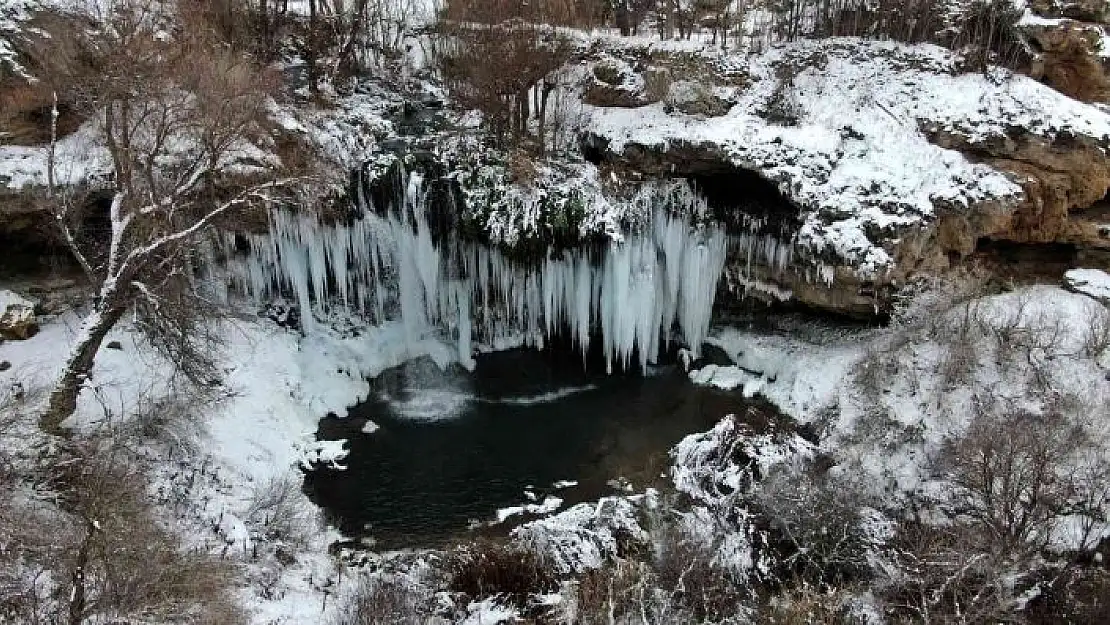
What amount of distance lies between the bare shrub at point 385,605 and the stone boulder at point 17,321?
7410 mm

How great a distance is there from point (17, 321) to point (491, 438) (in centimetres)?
795

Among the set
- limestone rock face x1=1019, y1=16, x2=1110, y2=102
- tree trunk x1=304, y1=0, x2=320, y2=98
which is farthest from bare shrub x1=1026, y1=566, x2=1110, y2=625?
tree trunk x1=304, y1=0, x2=320, y2=98

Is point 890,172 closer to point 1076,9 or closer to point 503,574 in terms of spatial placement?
point 1076,9

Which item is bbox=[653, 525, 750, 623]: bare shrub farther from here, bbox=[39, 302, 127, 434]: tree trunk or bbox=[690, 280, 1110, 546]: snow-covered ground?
bbox=[39, 302, 127, 434]: tree trunk

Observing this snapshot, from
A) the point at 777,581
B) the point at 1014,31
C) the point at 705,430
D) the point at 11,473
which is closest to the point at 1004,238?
the point at 1014,31

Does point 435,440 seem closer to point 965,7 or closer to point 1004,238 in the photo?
point 1004,238

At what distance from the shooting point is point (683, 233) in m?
15.4

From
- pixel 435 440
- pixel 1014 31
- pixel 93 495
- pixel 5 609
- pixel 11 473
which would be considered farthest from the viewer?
pixel 1014 31

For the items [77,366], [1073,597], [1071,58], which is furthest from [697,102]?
[77,366]

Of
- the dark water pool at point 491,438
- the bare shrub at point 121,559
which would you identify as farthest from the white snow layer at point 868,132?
the bare shrub at point 121,559

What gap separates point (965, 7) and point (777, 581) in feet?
41.0

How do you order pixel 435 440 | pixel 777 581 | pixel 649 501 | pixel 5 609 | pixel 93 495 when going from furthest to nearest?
pixel 435 440 → pixel 649 501 → pixel 777 581 → pixel 93 495 → pixel 5 609

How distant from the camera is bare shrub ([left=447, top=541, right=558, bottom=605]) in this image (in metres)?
10.4

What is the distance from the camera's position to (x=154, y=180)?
12.7 m
